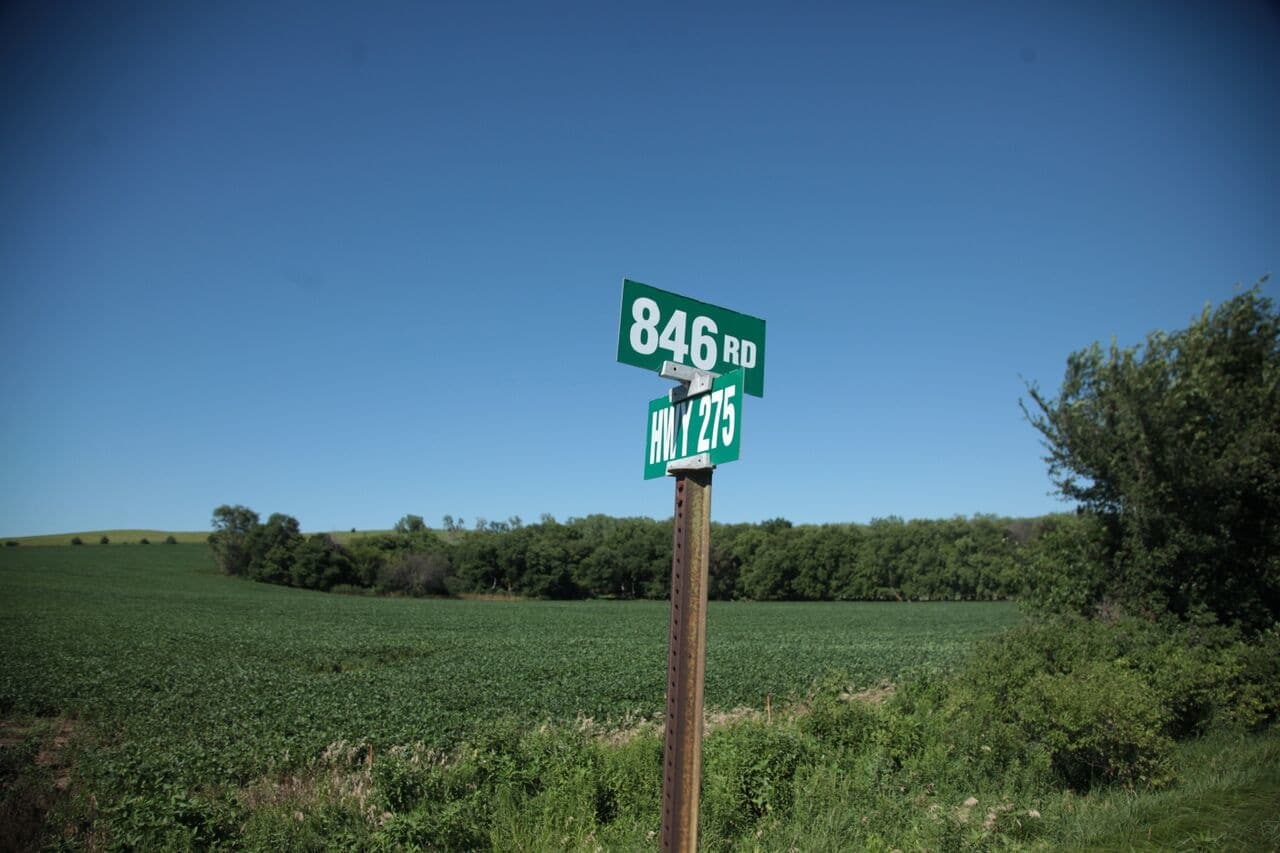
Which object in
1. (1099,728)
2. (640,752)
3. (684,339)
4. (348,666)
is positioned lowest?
(348,666)

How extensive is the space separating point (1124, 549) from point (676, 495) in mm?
11916

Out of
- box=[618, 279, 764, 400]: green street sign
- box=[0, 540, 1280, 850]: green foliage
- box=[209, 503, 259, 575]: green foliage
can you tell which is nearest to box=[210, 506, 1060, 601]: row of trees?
box=[209, 503, 259, 575]: green foliage

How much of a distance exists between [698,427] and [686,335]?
0.48 meters

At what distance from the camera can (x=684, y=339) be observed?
130 inches

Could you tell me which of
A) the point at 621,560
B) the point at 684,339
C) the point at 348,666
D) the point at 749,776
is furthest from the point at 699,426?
the point at 621,560

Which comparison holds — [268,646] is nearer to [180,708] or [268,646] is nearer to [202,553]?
[180,708]

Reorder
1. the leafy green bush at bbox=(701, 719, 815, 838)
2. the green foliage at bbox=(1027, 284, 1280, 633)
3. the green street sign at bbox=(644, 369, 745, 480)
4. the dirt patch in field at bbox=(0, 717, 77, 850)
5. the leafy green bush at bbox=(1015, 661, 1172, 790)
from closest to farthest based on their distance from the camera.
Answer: the green street sign at bbox=(644, 369, 745, 480), the leafy green bush at bbox=(701, 719, 815, 838), the leafy green bush at bbox=(1015, 661, 1172, 790), the dirt patch in field at bbox=(0, 717, 77, 850), the green foliage at bbox=(1027, 284, 1280, 633)

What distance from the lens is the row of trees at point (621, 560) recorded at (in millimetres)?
83438

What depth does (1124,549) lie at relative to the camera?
12008 millimetres

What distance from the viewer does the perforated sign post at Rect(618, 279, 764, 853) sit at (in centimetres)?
292

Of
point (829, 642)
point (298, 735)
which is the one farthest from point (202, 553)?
point (298, 735)

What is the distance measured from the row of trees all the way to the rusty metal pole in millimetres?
83592

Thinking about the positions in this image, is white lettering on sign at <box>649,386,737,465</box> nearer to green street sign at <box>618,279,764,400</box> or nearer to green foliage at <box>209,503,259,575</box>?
green street sign at <box>618,279,764,400</box>

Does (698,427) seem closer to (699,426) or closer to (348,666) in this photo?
(699,426)
